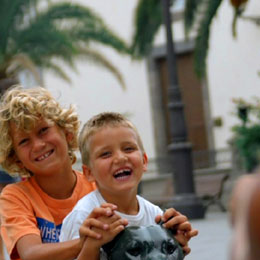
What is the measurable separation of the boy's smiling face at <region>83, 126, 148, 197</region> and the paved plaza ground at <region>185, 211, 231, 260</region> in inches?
139

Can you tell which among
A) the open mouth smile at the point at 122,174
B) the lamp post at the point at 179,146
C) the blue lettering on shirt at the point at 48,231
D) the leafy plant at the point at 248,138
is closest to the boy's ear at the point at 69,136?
the blue lettering on shirt at the point at 48,231

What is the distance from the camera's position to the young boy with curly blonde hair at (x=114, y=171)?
6.12ft

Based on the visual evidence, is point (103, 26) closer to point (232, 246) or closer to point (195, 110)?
point (195, 110)

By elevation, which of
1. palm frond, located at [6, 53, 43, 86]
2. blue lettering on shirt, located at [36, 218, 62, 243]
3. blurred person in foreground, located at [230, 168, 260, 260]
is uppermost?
palm frond, located at [6, 53, 43, 86]

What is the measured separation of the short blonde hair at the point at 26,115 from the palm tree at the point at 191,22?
1265 cm

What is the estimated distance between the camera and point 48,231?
7.57 feet

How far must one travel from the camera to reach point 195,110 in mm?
23266

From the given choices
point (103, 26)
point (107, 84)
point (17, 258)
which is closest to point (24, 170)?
point (17, 258)

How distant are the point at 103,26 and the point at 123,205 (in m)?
16.7

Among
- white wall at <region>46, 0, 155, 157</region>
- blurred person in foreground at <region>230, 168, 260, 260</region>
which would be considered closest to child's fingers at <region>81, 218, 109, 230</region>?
blurred person in foreground at <region>230, 168, 260, 260</region>

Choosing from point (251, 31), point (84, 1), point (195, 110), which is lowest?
point (195, 110)

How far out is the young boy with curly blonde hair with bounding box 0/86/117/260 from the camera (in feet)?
7.43

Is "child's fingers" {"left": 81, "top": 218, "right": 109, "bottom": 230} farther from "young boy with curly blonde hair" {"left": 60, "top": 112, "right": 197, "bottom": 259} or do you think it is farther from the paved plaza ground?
the paved plaza ground

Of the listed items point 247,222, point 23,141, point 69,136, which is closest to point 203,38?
point 69,136
